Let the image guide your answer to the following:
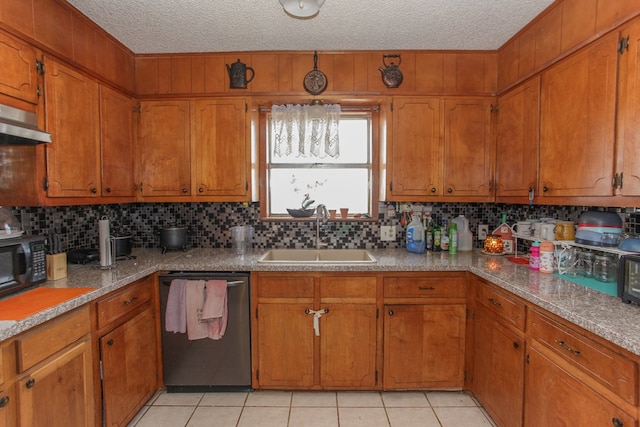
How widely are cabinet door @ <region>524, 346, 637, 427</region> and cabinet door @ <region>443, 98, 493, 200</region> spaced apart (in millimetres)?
1281

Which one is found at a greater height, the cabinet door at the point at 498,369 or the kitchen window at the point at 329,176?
the kitchen window at the point at 329,176

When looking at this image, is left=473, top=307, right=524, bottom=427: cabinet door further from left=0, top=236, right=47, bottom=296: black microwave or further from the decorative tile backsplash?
left=0, top=236, right=47, bottom=296: black microwave

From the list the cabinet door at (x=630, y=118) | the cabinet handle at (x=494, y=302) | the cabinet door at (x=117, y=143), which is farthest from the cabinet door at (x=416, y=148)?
the cabinet door at (x=117, y=143)

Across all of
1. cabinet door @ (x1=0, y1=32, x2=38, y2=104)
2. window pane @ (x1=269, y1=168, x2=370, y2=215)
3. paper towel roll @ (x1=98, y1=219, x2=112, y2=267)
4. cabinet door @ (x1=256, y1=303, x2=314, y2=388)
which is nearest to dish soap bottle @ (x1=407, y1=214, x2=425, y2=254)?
window pane @ (x1=269, y1=168, x2=370, y2=215)

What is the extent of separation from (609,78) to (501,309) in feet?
4.08

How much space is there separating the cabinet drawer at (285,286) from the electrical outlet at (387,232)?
34.3 inches

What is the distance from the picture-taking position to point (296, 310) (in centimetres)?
219

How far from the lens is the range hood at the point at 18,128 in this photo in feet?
4.50

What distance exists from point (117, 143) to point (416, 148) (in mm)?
2167

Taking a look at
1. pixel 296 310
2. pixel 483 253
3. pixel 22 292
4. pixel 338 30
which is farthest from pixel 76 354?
pixel 483 253

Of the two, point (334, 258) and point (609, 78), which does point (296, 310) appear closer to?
point (334, 258)

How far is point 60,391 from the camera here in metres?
1.41

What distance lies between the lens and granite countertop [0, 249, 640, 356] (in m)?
1.18

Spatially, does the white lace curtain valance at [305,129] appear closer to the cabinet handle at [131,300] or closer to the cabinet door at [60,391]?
the cabinet handle at [131,300]
